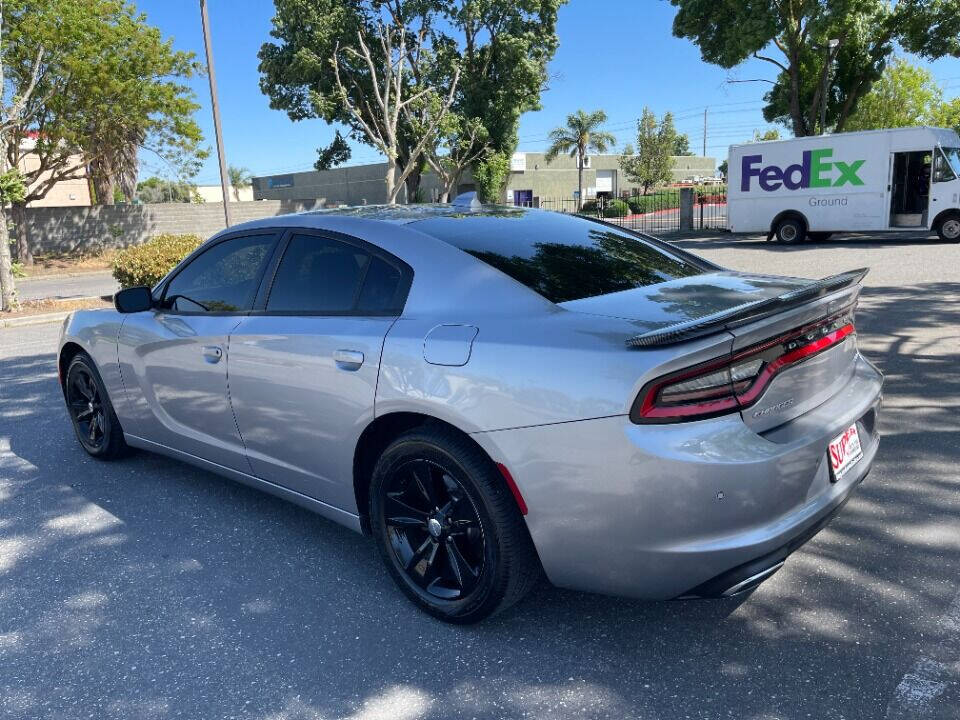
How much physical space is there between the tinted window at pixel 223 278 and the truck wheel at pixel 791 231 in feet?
61.5

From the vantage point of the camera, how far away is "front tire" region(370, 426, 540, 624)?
8.52 ft

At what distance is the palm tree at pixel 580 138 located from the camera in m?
61.1

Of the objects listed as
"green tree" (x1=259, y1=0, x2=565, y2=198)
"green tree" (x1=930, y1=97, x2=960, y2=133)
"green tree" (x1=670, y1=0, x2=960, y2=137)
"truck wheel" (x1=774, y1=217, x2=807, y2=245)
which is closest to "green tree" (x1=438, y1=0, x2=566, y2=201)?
"green tree" (x1=259, y1=0, x2=565, y2=198)

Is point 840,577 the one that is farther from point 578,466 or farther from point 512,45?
point 512,45

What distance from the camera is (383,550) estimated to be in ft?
10.1

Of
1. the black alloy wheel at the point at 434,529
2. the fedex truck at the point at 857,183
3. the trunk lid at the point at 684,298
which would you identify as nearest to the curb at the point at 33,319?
the black alloy wheel at the point at 434,529

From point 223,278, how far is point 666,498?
265cm

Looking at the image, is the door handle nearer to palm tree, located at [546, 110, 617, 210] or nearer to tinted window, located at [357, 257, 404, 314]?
tinted window, located at [357, 257, 404, 314]

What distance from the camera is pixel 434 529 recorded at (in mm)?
2826

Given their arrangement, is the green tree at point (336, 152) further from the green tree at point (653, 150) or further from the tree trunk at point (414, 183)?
the green tree at point (653, 150)

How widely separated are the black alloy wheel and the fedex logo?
62.9 ft

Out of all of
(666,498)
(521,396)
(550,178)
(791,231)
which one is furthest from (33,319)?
(550,178)

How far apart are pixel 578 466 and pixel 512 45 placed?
109ft

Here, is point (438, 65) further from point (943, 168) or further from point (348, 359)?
point (348, 359)
